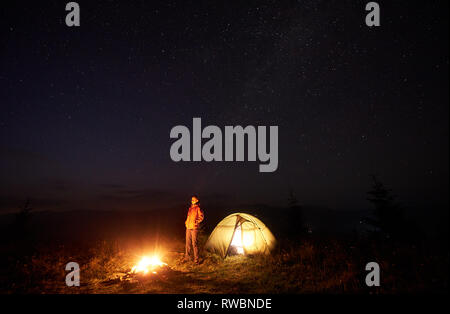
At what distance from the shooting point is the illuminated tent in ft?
32.9

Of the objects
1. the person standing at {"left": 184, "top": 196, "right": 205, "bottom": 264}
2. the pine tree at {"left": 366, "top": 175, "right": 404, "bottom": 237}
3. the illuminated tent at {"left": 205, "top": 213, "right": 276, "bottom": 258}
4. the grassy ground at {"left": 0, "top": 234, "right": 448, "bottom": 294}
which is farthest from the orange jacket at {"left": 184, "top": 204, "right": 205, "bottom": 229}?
the pine tree at {"left": 366, "top": 175, "right": 404, "bottom": 237}

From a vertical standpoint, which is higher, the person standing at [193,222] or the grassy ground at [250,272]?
the person standing at [193,222]

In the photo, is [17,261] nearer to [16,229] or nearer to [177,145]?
[177,145]

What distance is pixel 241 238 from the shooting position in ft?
33.8

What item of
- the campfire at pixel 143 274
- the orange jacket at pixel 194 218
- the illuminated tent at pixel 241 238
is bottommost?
the campfire at pixel 143 274

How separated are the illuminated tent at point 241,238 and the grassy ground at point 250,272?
1.66ft

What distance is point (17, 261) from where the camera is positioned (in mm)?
7785

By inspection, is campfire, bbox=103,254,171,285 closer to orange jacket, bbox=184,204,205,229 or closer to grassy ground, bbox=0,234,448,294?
grassy ground, bbox=0,234,448,294

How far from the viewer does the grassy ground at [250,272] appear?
6117 mm

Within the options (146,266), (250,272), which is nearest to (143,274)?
(146,266)

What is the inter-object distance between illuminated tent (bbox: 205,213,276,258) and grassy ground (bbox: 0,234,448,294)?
507 mm

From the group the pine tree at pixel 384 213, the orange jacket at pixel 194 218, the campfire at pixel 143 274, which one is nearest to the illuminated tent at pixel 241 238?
the orange jacket at pixel 194 218

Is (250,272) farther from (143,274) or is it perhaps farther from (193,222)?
(143,274)

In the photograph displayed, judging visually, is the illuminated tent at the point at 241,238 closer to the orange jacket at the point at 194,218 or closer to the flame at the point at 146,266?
the orange jacket at the point at 194,218
